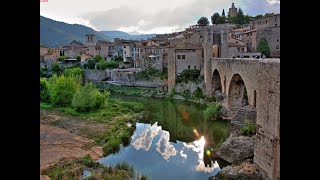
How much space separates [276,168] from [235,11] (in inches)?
1737

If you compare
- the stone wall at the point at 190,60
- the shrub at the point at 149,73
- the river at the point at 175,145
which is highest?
the stone wall at the point at 190,60

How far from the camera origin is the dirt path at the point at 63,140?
1237cm

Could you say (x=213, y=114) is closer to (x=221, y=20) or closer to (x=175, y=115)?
(x=175, y=115)

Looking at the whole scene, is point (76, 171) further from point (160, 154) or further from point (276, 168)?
point (276, 168)

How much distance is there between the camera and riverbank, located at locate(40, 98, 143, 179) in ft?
39.1

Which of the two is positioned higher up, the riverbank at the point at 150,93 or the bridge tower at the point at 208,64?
the bridge tower at the point at 208,64

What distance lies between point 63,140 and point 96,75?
2342 cm

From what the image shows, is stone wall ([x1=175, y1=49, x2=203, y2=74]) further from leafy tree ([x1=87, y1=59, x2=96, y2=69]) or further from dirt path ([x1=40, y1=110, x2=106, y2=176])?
leafy tree ([x1=87, y1=59, x2=96, y2=69])

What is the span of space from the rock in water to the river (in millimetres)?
294

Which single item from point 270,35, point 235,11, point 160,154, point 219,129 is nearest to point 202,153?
point 160,154

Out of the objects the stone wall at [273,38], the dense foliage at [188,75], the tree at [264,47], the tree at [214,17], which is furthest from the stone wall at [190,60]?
the tree at [214,17]

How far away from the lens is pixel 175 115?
21.2m

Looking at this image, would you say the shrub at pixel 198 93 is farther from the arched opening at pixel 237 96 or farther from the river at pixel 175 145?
the arched opening at pixel 237 96

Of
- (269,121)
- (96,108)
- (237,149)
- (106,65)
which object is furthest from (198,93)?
(269,121)
